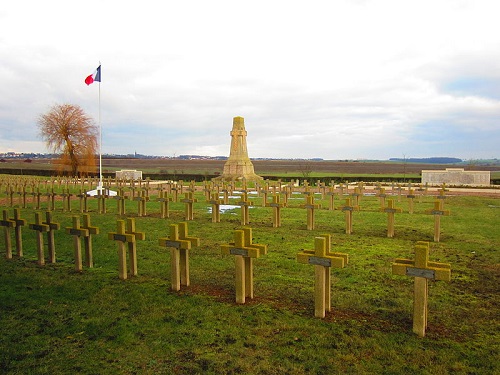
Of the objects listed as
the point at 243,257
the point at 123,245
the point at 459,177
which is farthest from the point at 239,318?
the point at 459,177

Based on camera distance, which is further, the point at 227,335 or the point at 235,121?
the point at 235,121

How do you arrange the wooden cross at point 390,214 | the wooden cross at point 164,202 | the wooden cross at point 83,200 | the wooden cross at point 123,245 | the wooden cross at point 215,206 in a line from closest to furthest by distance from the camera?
the wooden cross at point 123,245 < the wooden cross at point 390,214 < the wooden cross at point 215,206 < the wooden cross at point 164,202 < the wooden cross at point 83,200

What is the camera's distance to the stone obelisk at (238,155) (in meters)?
32.5

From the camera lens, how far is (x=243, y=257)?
209 inches

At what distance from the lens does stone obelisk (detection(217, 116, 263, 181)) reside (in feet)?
107

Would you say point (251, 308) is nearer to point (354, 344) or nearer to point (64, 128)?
point (354, 344)

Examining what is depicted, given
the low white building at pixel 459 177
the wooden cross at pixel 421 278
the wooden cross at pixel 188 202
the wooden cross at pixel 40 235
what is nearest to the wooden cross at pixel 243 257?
the wooden cross at pixel 421 278

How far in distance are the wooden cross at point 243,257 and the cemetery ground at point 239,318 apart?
18 cm

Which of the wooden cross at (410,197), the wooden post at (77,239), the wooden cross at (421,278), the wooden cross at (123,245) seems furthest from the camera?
the wooden cross at (410,197)

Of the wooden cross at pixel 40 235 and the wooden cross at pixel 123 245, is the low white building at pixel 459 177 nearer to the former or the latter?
the wooden cross at pixel 123 245

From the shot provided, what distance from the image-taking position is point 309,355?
386 cm

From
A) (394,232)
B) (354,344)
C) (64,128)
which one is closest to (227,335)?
(354,344)

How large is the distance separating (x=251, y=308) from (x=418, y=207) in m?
13.9

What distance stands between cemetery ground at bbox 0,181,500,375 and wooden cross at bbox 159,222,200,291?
0.54 feet
